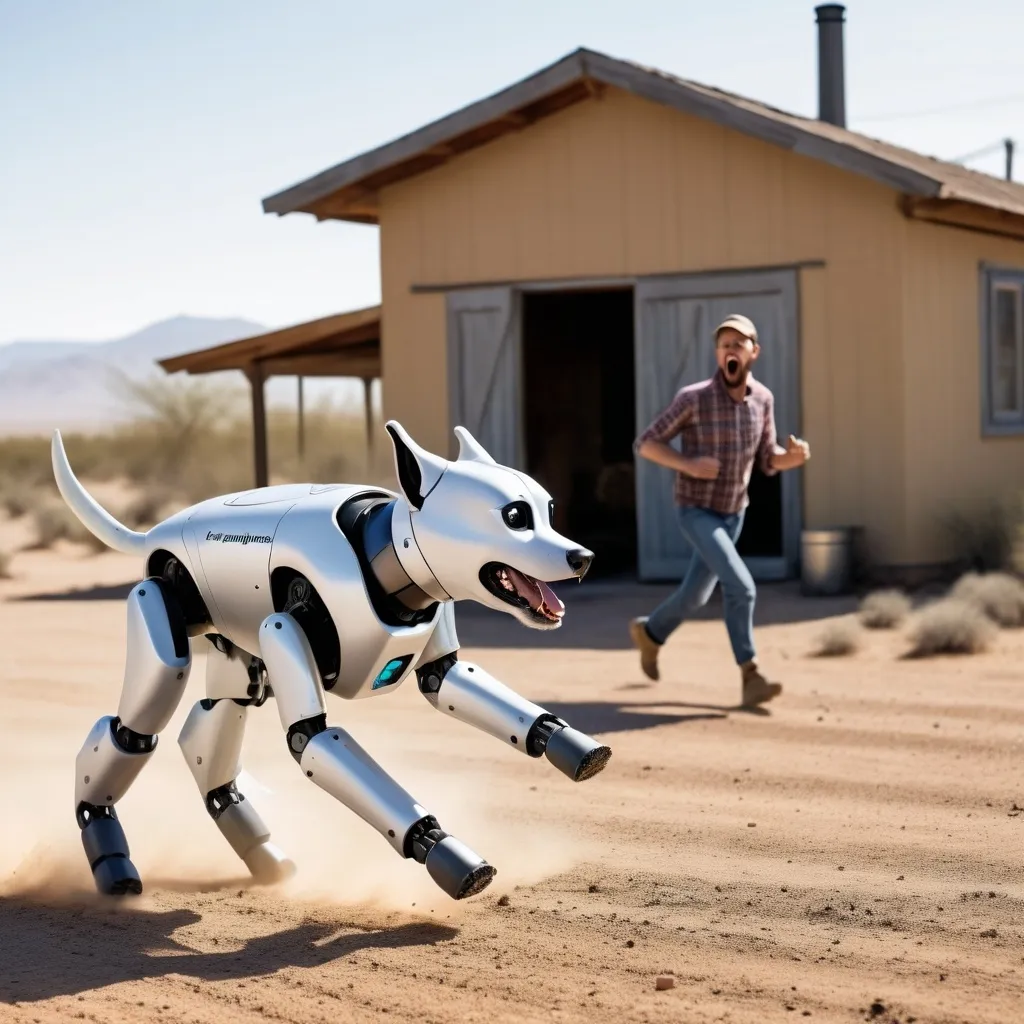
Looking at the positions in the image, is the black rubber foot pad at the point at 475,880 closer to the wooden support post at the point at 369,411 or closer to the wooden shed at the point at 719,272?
the wooden shed at the point at 719,272

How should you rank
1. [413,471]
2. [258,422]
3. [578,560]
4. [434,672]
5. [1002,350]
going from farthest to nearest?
[258,422], [1002,350], [434,672], [413,471], [578,560]

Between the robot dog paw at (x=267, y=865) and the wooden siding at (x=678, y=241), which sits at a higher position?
the wooden siding at (x=678, y=241)

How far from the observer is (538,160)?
582 inches

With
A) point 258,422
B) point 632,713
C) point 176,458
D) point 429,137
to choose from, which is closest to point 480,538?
point 632,713

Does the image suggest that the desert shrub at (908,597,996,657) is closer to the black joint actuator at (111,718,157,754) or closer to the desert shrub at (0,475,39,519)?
the black joint actuator at (111,718,157,754)

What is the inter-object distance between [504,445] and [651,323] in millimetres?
1809

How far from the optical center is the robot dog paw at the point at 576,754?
15.1ft

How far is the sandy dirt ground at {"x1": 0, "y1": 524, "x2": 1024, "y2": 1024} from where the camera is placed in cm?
409

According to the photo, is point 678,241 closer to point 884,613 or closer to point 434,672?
point 884,613

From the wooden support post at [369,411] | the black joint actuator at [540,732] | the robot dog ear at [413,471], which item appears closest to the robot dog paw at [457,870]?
the black joint actuator at [540,732]

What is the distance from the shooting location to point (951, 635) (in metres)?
10.4

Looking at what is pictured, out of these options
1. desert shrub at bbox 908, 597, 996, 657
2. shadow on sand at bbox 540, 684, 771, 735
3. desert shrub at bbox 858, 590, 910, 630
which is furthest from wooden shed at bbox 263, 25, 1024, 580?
shadow on sand at bbox 540, 684, 771, 735

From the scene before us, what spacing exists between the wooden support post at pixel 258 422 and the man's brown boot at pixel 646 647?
8.53 m

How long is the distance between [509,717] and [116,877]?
134 cm
